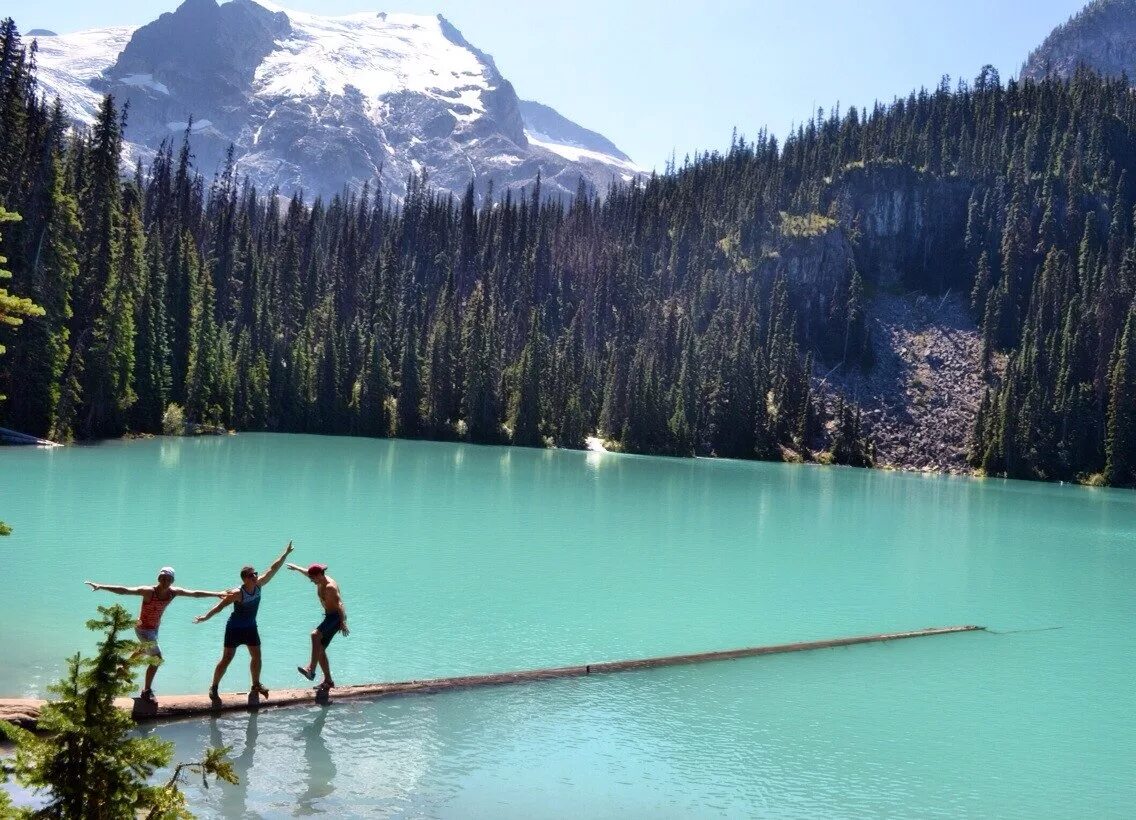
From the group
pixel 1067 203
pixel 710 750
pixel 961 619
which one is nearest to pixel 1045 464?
pixel 1067 203

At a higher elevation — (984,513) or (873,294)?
(873,294)

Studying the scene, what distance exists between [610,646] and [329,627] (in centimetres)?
905

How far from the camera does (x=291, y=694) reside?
16.8 metres

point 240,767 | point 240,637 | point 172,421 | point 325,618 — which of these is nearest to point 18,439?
point 172,421

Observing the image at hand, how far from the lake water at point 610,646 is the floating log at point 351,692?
0.25 metres

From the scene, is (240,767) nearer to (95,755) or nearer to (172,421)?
(95,755)

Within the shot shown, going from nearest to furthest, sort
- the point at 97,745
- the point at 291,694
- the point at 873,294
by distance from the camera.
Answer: the point at 97,745 < the point at 291,694 < the point at 873,294

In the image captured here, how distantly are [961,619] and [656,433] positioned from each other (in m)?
108

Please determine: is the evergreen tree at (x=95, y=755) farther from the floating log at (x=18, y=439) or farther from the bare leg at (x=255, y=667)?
the floating log at (x=18, y=439)

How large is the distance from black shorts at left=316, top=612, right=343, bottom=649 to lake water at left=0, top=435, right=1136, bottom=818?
51.3 inches

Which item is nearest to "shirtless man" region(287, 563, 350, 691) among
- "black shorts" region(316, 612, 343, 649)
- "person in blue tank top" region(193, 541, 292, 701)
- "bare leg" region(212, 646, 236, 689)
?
"black shorts" region(316, 612, 343, 649)

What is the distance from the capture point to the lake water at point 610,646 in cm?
1520

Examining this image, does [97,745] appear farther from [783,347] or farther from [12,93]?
[783,347]

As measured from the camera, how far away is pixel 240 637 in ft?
53.0
